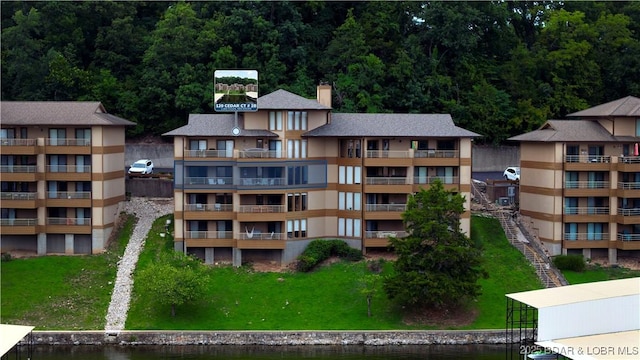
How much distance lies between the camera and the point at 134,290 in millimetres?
70938

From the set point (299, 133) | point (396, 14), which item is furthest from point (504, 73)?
point (299, 133)

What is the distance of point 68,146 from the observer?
3039 inches

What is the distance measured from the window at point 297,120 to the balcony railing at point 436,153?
8.89 m

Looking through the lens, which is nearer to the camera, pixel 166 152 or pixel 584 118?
pixel 584 118

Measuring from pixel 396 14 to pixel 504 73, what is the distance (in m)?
12.7

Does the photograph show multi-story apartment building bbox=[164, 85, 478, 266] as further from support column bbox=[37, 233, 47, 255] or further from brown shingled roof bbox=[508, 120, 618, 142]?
support column bbox=[37, 233, 47, 255]

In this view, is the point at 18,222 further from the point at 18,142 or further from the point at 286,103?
the point at 286,103

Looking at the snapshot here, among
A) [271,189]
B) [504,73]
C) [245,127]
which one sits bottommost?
[271,189]

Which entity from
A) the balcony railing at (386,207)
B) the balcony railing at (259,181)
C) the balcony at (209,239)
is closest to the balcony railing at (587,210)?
the balcony railing at (386,207)

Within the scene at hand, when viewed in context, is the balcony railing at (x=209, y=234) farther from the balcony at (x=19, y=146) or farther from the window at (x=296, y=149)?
the balcony at (x=19, y=146)

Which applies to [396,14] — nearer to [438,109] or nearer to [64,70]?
[438,109]

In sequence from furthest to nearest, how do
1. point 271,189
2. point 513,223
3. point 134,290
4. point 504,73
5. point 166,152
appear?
point 504,73 → point 166,152 → point 513,223 → point 271,189 → point 134,290

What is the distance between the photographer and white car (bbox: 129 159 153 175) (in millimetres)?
88887

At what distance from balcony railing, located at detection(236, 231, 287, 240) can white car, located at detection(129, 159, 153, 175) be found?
55.1ft
